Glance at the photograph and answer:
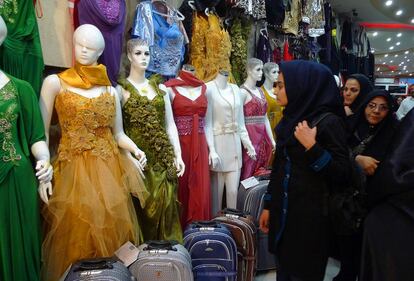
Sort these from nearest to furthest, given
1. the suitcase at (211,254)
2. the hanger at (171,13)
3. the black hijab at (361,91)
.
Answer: the suitcase at (211,254) < the black hijab at (361,91) < the hanger at (171,13)

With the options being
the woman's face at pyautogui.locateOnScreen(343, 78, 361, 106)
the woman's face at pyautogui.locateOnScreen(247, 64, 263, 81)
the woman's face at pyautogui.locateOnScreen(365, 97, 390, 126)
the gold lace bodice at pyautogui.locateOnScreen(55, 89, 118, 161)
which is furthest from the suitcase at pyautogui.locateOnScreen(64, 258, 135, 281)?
the woman's face at pyautogui.locateOnScreen(247, 64, 263, 81)

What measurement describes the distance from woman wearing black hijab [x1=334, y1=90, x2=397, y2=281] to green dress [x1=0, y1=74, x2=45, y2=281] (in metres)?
1.81

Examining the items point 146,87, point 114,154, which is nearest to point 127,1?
point 146,87

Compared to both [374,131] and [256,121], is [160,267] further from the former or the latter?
[256,121]

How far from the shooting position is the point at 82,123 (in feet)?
7.86

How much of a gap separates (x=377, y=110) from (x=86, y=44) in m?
1.92

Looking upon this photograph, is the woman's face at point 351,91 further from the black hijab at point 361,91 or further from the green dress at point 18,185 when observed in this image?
the green dress at point 18,185

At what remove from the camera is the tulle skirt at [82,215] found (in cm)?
227

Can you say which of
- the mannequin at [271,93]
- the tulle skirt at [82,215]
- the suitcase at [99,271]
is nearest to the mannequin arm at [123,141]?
the tulle skirt at [82,215]

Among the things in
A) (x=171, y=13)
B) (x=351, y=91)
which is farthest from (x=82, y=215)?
(x=351, y=91)

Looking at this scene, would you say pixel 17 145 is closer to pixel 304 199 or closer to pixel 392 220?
pixel 304 199

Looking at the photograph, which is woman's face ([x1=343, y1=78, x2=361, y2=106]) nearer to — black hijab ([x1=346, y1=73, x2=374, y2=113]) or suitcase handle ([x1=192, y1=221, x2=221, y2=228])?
black hijab ([x1=346, y1=73, x2=374, y2=113])

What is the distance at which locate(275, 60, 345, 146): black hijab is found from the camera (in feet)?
5.94

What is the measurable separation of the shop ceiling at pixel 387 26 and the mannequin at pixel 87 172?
677cm
